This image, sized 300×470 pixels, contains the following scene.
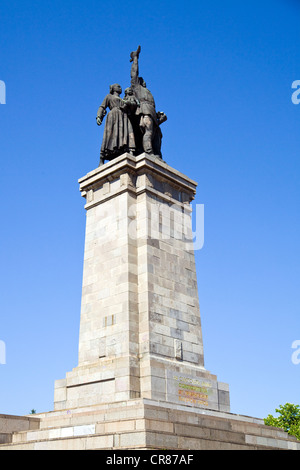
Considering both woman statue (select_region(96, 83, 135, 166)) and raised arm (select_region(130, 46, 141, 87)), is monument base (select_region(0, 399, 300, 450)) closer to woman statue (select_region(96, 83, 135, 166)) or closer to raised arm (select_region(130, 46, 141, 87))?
woman statue (select_region(96, 83, 135, 166))

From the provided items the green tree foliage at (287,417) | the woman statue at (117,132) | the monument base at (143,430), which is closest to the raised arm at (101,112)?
the woman statue at (117,132)

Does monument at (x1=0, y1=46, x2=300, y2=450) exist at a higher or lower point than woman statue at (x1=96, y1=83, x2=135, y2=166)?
lower

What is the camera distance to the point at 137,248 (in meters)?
18.6

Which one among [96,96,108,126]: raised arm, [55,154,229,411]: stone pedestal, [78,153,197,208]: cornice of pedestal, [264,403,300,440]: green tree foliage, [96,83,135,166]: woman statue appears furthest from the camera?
[264,403,300,440]: green tree foliage

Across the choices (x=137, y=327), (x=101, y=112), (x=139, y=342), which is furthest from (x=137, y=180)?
(x=139, y=342)

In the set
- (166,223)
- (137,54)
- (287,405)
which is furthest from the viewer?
(287,405)

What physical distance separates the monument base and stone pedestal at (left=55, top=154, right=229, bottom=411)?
38.9 inches

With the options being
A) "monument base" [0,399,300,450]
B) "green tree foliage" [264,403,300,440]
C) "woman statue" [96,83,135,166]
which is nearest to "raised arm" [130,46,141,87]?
"woman statue" [96,83,135,166]

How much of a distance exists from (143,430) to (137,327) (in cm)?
527

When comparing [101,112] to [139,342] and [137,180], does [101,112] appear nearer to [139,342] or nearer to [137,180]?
[137,180]

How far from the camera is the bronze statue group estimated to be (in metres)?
21.2
